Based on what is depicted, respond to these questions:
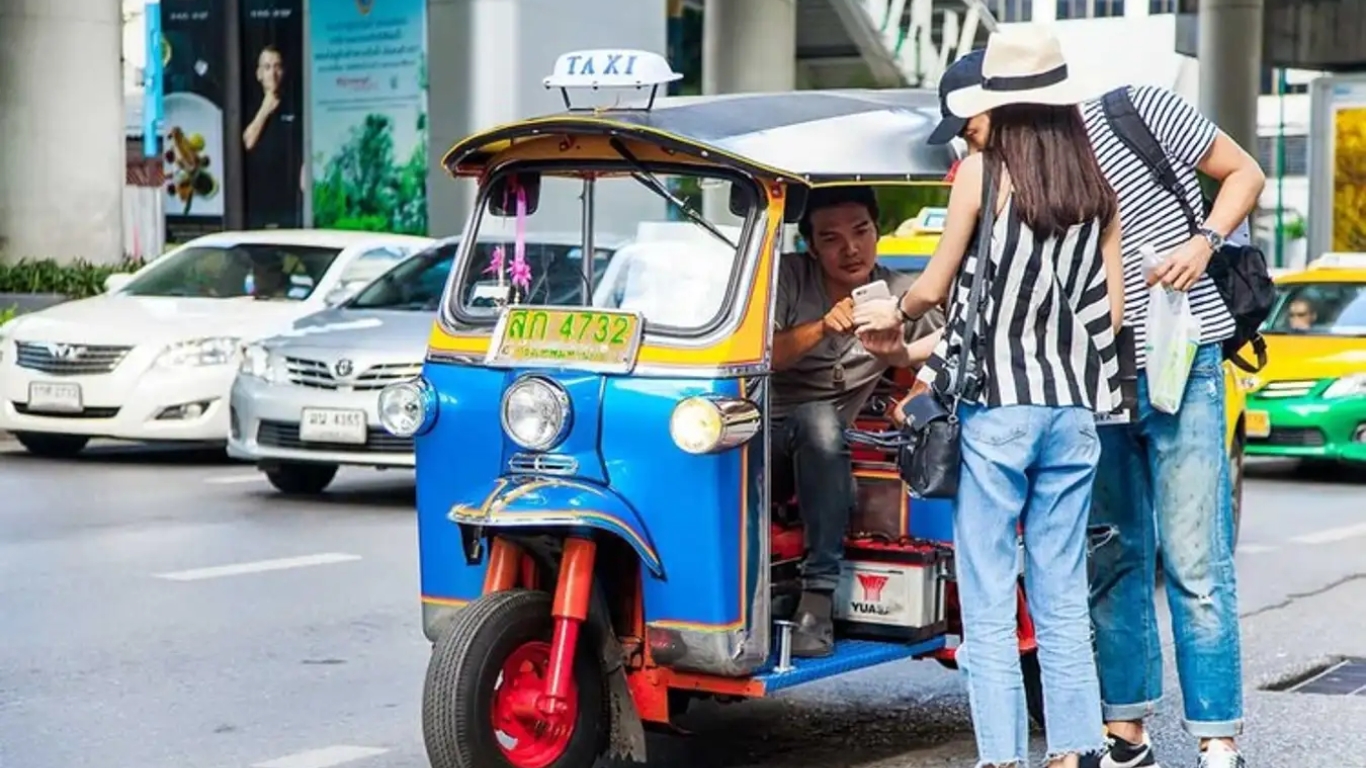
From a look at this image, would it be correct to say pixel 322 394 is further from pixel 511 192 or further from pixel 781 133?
pixel 781 133

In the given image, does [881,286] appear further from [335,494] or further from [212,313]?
[212,313]

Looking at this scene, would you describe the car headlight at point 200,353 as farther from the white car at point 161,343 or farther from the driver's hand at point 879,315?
the driver's hand at point 879,315

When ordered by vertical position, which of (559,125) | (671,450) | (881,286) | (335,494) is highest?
(559,125)

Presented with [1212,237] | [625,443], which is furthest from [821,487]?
[1212,237]

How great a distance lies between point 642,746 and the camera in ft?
21.1

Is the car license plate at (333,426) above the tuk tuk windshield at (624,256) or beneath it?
beneath

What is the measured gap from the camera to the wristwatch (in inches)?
244

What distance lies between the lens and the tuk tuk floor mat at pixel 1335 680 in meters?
8.48

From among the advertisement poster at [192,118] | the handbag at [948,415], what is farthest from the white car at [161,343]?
the advertisement poster at [192,118]

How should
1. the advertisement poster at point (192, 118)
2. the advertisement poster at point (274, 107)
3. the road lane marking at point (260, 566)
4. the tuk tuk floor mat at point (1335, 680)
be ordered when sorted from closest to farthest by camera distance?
the tuk tuk floor mat at point (1335, 680) → the road lane marking at point (260, 566) → the advertisement poster at point (274, 107) → the advertisement poster at point (192, 118)

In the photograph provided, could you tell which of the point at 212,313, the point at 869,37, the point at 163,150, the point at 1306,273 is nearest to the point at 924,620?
the point at 212,313

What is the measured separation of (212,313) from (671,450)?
10.5 m

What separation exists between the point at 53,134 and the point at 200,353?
A: 30.1 feet

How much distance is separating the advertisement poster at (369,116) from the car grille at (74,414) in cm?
1228
